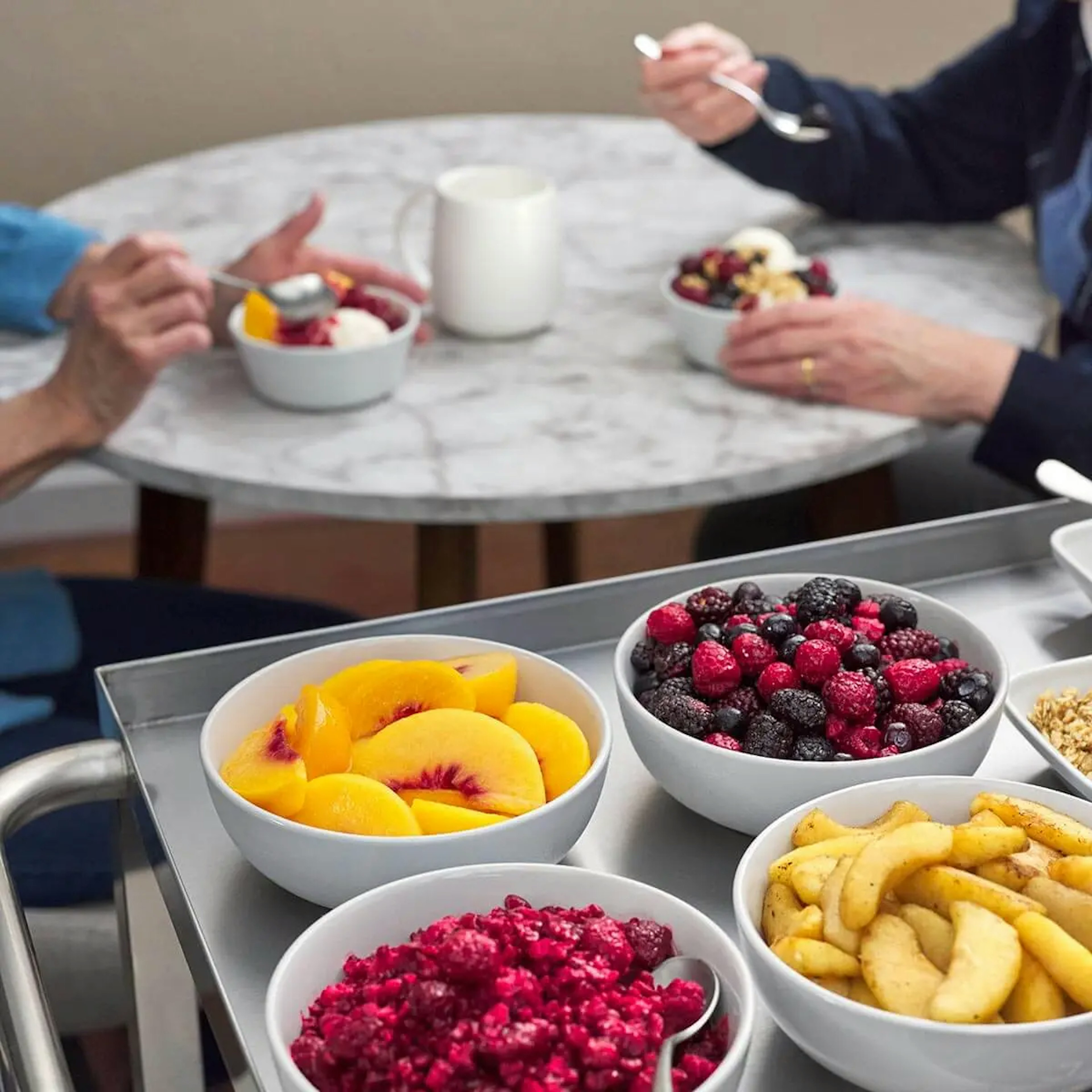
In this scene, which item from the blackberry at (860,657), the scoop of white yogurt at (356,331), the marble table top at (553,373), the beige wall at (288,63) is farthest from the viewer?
the beige wall at (288,63)

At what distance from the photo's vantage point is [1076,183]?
168cm

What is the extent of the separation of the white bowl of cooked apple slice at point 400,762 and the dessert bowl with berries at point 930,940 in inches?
4.3

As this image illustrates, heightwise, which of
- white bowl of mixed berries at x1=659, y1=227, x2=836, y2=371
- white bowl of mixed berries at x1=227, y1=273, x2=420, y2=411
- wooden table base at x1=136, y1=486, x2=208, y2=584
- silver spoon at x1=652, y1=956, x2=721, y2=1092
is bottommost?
wooden table base at x1=136, y1=486, x2=208, y2=584

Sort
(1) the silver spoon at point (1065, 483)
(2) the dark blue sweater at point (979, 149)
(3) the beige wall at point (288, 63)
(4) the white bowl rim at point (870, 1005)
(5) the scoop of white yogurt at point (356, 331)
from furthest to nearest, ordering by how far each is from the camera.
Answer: (3) the beige wall at point (288, 63) → (2) the dark blue sweater at point (979, 149) → (5) the scoop of white yogurt at point (356, 331) → (1) the silver spoon at point (1065, 483) → (4) the white bowl rim at point (870, 1005)

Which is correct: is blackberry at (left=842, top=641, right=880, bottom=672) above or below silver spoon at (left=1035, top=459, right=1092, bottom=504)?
above

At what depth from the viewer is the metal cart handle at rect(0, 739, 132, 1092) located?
660 millimetres

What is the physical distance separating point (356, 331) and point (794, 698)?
780 mm

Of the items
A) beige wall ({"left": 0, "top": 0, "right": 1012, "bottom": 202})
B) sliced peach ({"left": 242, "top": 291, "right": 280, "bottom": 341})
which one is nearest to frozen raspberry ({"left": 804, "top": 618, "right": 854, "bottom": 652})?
sliced peach ({"left": 242, "top": 291, "right": 280, "bottom": 341})

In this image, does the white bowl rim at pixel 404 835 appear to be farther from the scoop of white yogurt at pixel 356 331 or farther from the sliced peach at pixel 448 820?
the scoop of white yogurt at pixel 356 331

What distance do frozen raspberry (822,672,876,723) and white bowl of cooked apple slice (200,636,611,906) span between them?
105 mm

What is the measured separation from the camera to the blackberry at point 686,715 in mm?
744

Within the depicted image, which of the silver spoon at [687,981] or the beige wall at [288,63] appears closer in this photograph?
the silver spoon at [687,981]

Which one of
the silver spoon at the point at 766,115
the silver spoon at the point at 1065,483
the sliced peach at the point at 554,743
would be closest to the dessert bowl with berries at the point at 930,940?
the sliced peach at the point at 554,743

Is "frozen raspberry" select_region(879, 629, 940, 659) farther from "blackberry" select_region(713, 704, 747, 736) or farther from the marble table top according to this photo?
the marble table top
